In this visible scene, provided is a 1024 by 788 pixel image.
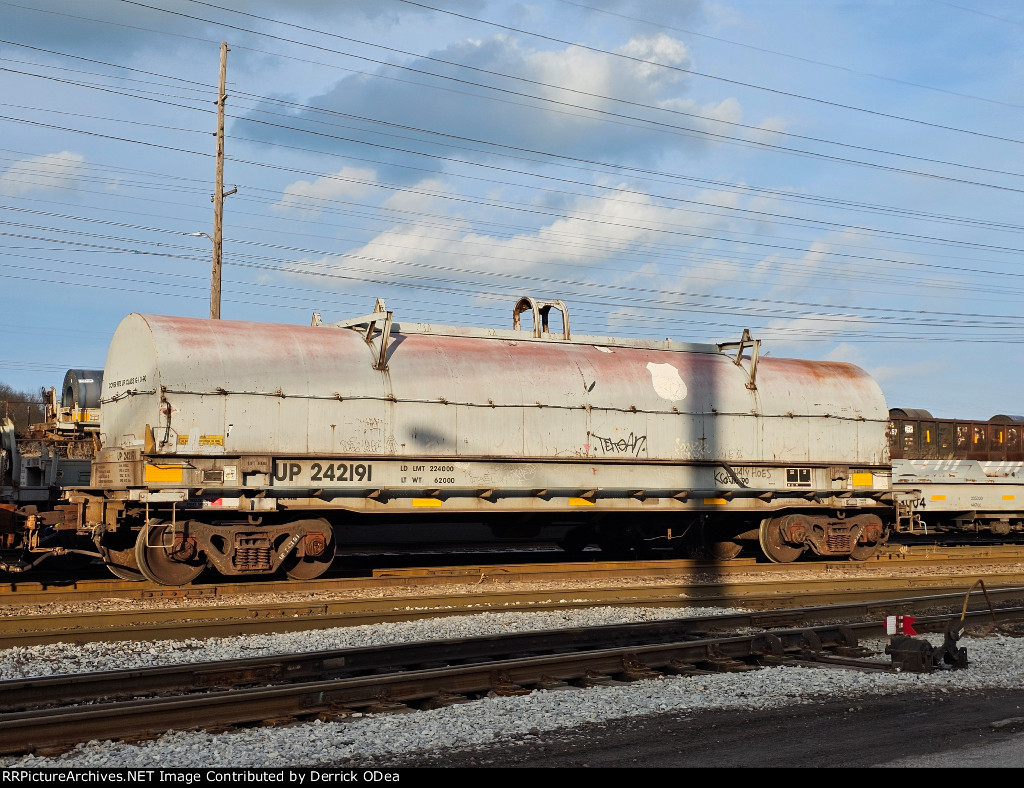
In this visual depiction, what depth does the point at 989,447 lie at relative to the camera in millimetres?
25656

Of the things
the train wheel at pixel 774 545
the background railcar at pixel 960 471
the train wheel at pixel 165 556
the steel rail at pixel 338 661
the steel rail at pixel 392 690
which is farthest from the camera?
the background railcar at pixel 960 471

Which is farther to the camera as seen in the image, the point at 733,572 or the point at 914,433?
the point at 914,433

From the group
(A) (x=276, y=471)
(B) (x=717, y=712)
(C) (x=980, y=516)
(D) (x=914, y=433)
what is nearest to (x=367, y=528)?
(A) (x=276, y=471)

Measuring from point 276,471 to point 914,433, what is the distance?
1652 centimetres

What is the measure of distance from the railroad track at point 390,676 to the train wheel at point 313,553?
606 cm

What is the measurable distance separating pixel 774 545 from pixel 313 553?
9.02 meters

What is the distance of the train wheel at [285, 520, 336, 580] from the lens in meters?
14.9

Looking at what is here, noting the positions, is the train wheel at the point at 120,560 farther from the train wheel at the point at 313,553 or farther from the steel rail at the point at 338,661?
the steel rail at the point at 338,661

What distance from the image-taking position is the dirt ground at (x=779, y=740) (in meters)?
6.21

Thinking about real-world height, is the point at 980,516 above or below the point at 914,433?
below

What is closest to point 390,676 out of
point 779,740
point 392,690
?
point 392,690

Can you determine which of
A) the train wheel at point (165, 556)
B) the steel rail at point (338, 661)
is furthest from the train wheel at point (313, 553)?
the steel rail at point (338, 661)

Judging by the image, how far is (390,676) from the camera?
7.71m
